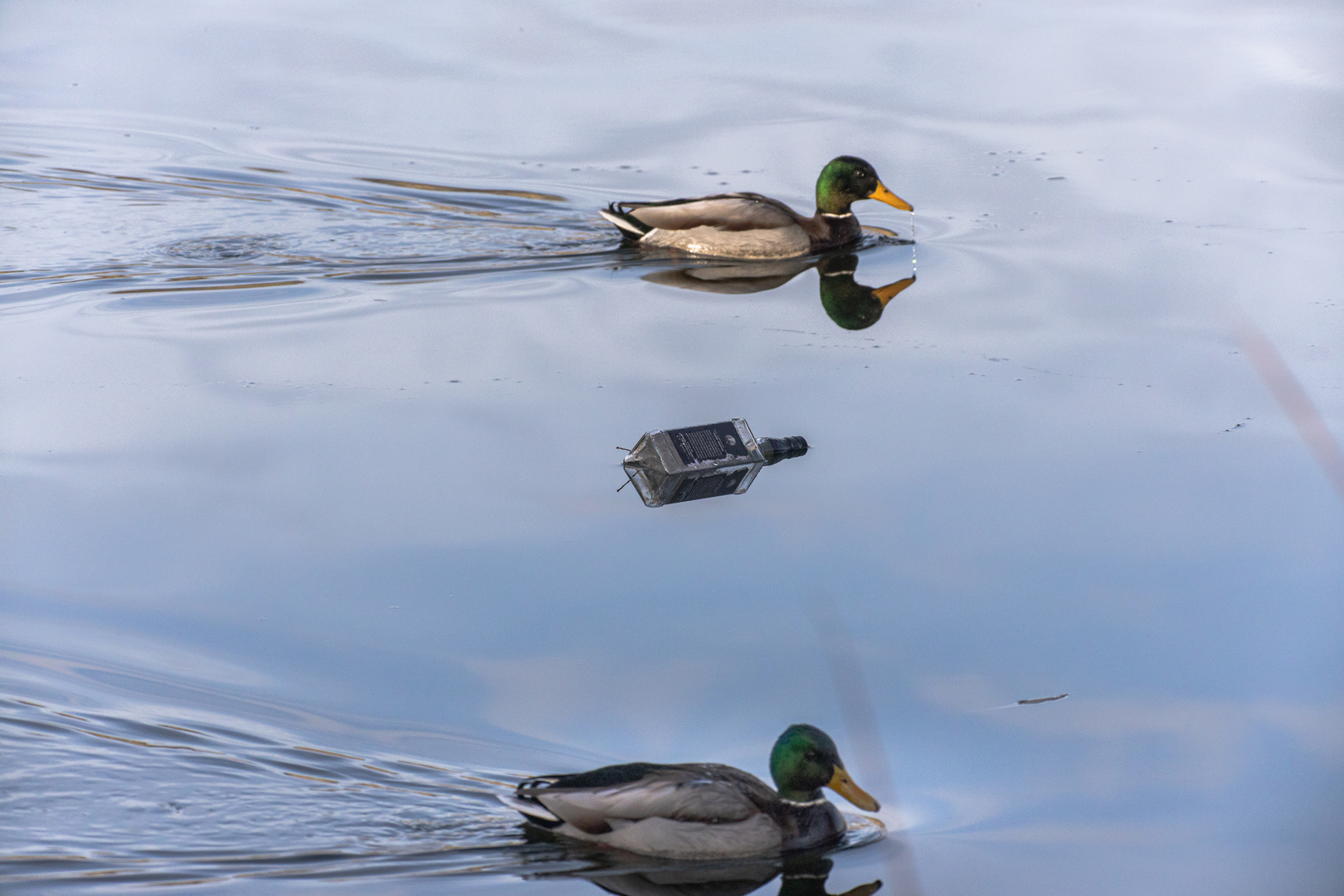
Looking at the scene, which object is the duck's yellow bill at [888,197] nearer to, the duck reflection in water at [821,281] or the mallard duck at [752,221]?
the mallard duck at [752,221]

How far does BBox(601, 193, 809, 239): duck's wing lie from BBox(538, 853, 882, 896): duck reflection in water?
663 cm

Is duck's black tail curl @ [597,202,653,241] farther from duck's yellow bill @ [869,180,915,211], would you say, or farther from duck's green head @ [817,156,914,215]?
duck's yellow bill @ [869,180,915,211]

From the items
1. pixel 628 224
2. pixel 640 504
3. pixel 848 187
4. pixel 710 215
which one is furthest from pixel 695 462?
pixel 848 187

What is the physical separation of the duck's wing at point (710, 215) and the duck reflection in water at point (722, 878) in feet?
21.7

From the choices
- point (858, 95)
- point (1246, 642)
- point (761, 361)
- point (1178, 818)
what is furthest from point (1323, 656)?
point (858, 95)

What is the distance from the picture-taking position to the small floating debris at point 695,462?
6414 millimetres

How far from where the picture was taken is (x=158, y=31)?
661 inches

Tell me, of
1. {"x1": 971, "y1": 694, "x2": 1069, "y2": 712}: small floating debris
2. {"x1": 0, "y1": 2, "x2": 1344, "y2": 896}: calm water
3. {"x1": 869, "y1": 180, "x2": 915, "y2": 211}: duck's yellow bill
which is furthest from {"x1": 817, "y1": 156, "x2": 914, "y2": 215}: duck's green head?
{"x1": 971, "y1": 694, "x2": 1069, "y2": 712}: small floating debris

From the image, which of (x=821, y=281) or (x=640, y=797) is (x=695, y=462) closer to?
(x=640, y=797)

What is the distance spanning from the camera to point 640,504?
6293 mm

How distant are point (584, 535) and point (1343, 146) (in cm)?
900

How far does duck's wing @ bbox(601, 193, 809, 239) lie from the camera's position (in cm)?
1026

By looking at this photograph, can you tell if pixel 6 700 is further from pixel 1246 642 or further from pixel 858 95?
pixel 858 95

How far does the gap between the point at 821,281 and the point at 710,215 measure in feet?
2.87
